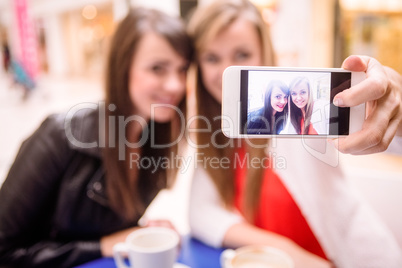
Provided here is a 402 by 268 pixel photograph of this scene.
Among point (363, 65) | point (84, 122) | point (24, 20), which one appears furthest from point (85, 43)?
point (363, 65)

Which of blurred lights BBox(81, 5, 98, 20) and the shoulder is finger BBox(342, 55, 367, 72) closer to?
the shoulder

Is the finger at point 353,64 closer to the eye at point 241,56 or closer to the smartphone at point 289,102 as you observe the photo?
the smartphone at point 289,102

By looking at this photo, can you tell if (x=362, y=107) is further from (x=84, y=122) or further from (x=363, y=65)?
(x=84, y=122)

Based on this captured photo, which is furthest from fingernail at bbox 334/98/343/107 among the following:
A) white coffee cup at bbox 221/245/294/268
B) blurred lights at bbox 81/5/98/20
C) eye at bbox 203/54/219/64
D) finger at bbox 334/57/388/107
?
blurred lights at bbox 81/5/98/20

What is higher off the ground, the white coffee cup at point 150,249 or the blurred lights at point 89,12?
the blurred lights at point 89,12

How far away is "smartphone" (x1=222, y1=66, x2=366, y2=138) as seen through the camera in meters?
0.34

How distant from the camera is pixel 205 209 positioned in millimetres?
830

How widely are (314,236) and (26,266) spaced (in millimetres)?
704

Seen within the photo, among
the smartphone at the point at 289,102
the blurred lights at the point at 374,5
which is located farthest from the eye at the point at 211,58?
the blurred lights at the point at 374,5

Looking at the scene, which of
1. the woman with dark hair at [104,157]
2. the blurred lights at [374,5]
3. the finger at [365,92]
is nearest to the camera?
the finger at [365,92]

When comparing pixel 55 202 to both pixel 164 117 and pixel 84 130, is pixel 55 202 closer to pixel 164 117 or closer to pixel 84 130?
pixel 84 130

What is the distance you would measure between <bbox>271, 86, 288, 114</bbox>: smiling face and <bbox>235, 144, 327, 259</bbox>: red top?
0.44m

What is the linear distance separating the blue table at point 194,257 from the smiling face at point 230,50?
35 centimetres

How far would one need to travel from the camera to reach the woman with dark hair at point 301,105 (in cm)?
34
